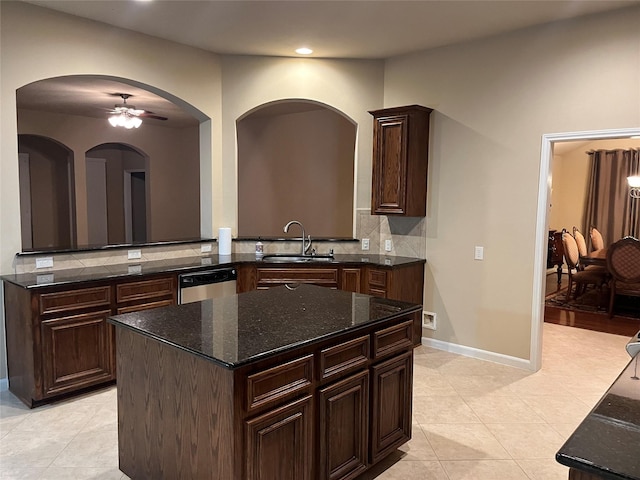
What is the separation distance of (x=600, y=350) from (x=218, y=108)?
15.3ft

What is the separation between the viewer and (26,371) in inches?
128

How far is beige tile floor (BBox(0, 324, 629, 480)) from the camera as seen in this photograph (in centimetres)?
261

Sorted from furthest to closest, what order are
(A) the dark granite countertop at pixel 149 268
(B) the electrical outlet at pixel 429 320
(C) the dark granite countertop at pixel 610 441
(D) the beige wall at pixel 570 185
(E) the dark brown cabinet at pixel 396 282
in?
1. (D) the beige wall at pixel 570 185
2. (B) the electrical outlet at pixel 429 320
3. (E) the dark brown cabinet at pixel 396 282
4. (A) the dark granite countertop at pixel 149 268
5. (C) the dark granite countertop at pixel 610 441

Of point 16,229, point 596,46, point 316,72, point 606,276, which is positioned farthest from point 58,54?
point 606,276

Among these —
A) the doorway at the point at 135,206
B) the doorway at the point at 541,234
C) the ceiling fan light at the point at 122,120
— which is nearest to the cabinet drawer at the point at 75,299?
the ceiling fan light at the point at 122,120

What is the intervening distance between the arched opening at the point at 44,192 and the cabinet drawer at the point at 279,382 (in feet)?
22.8

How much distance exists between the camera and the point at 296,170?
699cm

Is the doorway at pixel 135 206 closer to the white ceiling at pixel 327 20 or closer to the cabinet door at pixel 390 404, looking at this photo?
the white ceiling at pixel 327 20

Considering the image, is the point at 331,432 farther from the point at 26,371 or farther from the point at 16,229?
the point at 16,229

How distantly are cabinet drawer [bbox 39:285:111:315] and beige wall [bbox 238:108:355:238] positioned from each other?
10.9 ft

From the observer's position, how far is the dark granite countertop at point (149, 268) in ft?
11.0

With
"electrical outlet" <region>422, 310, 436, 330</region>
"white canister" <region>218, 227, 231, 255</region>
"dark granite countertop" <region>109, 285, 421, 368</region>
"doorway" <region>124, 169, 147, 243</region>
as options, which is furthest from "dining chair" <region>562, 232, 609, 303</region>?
"doorway" <region>124, 169, 147, 243</region>

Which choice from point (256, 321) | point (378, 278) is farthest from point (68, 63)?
point (378, 278)

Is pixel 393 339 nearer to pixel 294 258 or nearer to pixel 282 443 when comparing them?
pixel 282 443
